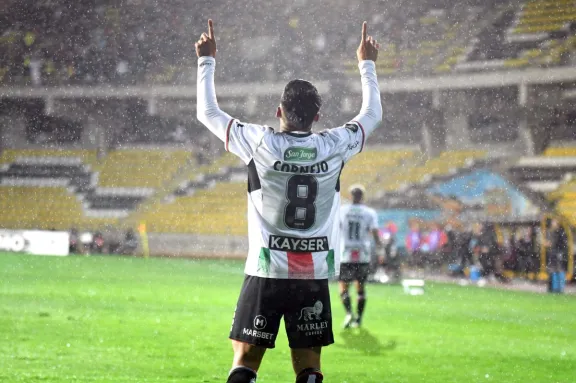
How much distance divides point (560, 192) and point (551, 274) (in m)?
6.32

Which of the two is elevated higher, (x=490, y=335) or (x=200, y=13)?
(x=200, y=13)

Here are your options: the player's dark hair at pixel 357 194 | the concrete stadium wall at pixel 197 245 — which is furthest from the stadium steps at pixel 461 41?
the player's dark hair at pixel 357 194

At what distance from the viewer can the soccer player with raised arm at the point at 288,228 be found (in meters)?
3.49

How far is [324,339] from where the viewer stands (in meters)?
3.54

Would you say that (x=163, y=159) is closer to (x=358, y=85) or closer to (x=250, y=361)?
(x=358, y=85)

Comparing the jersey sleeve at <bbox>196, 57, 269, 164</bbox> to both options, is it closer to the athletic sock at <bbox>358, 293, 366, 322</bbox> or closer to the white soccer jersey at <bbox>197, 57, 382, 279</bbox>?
the white soccer jersey at <bbox>197, 57, 382, 279</bbox>

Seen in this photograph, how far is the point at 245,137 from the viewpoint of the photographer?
140 inches

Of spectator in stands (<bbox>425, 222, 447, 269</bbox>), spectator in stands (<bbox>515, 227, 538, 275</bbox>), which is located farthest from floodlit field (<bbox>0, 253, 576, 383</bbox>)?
spectator in stands (<bbox>425, 222, 447, 269</bbox>)

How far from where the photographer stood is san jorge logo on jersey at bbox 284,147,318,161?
352 cm

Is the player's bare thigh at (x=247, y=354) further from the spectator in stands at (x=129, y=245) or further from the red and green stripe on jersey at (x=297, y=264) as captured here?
the spectator in stands at (x=129, y=245)

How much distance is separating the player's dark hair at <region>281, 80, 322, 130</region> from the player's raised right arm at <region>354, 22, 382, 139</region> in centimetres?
27

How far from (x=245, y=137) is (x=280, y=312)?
724 millimetres

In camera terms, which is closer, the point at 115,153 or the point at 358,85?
the point at 358,85

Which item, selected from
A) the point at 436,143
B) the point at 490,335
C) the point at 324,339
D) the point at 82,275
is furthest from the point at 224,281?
the point at 324,339
